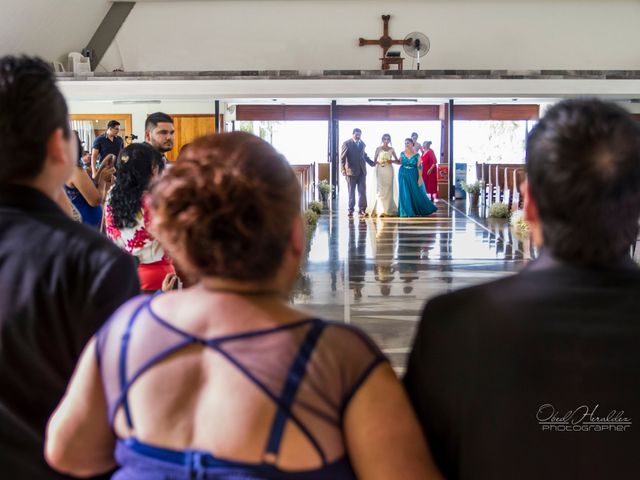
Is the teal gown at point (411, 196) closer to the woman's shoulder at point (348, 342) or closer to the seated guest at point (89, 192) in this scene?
the seated guest at point (89, 192)

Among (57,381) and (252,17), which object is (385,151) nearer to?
(252,17)

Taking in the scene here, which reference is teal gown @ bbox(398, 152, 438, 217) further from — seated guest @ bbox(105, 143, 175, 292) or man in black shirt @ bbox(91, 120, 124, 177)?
seated guest @ bbox(105, 143, 175, 292)

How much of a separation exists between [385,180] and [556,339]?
13.4m

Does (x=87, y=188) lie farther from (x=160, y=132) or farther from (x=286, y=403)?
(x=286, y=403)

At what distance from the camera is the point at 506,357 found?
1.13 m

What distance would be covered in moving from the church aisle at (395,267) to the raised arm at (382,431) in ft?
11.2

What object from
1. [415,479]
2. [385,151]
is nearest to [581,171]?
[415,479]

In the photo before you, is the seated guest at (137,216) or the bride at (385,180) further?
the bride at (385,180)

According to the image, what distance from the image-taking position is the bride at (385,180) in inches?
568

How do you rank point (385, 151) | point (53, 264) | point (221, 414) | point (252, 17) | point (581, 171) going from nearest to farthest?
1. point (221, 414)
2. point (581, 171)
3. point (53, 264)
4. point (385, 151)
5. point (252, 17)

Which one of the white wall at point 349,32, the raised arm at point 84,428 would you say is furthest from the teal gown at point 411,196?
the raised arm at point 84,428

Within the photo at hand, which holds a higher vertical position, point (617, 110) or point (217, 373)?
point (617, 110)

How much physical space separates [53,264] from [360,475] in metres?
0.65

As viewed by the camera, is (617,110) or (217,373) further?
(617,110)
